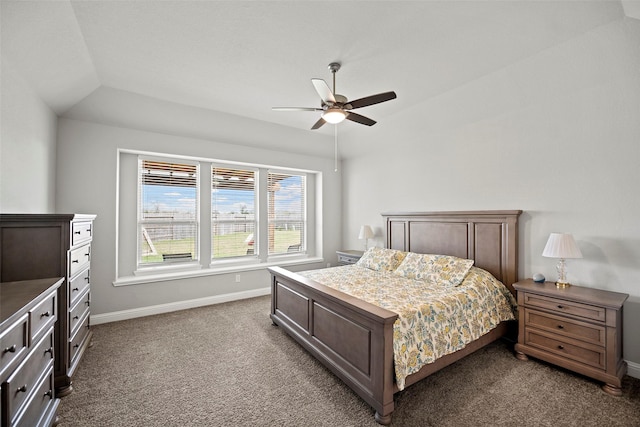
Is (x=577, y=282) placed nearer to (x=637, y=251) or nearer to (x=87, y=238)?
(x=637, y=251)

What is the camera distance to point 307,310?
2.86 meters

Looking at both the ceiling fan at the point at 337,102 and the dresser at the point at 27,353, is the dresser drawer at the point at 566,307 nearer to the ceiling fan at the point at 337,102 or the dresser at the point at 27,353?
the ceiling fan at the point at 337,102

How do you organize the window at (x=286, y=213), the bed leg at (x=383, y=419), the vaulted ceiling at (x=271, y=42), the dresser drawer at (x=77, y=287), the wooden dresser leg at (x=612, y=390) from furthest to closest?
1. the window at (x=286, y=213)
2. the dresser drawer at (x=77, y=287)
3. the wooden dresser leg at (x=612, y=390)
4. the vaulted ceiling at (x=271, y=42)
5. the bed leg at (x=383, y=419)

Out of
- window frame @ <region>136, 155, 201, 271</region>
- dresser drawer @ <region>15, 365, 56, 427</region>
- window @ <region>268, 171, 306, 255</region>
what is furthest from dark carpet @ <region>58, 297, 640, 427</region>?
window @ <region>268, 171, 306, 255</region>

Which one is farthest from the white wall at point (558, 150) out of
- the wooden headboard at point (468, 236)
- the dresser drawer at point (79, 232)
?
the dresser drawer at point (79, 232)

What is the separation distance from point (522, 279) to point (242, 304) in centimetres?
377

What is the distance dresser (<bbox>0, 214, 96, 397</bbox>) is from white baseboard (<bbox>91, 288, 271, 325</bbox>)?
1.31 m

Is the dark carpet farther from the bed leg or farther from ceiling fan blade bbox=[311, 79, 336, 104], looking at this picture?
ceiling fan blade bbox=[311, 79, 336, 104]

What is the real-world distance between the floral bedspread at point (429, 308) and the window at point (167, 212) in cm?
227

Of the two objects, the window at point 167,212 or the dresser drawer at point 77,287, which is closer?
the dresser drawer at point 77,287

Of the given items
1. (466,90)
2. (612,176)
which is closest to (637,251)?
(612,176)

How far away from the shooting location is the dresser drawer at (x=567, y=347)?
2.29m

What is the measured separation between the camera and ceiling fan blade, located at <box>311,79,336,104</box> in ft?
7.25

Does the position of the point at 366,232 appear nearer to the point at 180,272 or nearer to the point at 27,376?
the point at 180,272
